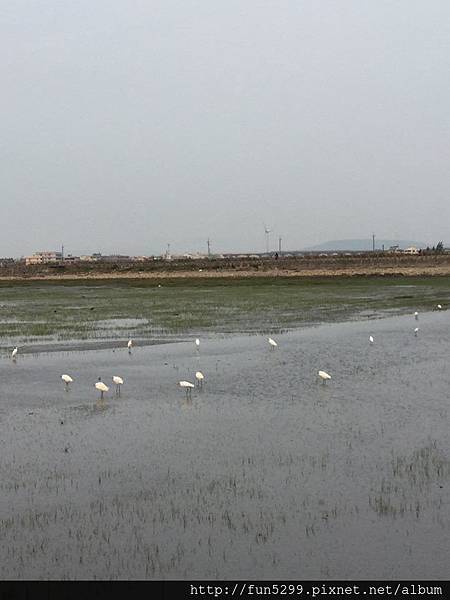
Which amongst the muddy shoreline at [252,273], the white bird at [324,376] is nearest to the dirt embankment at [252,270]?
the muddy shoreline at [252,273]

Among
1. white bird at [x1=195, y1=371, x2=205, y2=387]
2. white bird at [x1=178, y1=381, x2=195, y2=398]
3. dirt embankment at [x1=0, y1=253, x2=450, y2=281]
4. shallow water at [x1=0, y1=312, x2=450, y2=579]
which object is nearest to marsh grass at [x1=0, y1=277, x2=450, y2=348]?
white bird at [x1=195, y1=371, x2=205, y2=387]

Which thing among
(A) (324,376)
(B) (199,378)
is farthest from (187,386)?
(A) (324,376)

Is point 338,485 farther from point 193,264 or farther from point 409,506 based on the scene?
point 193,264

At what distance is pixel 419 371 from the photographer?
23.5 meters

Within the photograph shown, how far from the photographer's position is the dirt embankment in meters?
91.2

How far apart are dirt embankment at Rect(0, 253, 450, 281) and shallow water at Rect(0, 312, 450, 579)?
219 ft

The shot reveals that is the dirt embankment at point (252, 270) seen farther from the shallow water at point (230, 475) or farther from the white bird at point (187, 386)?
the shallow water at point (230, 475)

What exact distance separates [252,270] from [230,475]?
85765mm

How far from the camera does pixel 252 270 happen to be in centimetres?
9875

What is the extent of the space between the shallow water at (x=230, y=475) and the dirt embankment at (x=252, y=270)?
66706 millimetres

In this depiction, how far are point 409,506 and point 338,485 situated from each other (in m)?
1.40

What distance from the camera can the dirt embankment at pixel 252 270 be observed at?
9119 cm
